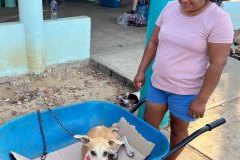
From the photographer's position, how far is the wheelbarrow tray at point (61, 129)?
2014 mm

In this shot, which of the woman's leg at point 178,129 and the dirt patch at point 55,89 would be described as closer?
the woman's leg at point 178,129

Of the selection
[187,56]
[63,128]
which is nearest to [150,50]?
[187,56]

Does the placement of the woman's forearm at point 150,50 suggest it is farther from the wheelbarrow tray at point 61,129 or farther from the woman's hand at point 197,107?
the woman's hand at point 197,107

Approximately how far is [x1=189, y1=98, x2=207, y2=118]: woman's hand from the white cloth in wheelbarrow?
412 mm

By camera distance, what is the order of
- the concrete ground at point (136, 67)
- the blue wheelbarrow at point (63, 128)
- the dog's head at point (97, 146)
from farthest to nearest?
the concrete ground at point (136, 67) → the blue wheelbarrow at point (63, 128) → the dog's head at point (97, 146)

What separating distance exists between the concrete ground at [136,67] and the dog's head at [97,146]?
951 mm

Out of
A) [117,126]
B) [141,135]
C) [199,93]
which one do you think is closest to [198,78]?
[199,93]

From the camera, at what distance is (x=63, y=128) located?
234 cm

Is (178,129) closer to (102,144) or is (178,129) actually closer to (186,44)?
(102,144)

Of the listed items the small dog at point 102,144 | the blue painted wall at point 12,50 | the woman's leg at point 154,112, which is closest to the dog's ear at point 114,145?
the small dog at point 102,144

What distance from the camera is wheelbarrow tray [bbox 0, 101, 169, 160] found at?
2014 mm

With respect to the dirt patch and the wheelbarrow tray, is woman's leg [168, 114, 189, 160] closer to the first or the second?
the wheelbarrow tray

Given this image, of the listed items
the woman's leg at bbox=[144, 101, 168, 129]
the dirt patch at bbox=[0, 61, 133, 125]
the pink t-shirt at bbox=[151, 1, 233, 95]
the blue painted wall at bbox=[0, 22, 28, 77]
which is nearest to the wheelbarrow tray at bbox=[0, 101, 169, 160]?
the woman's leg at bbox=[144, 101, 168, 129]

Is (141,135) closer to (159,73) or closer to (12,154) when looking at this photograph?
(159,73)
